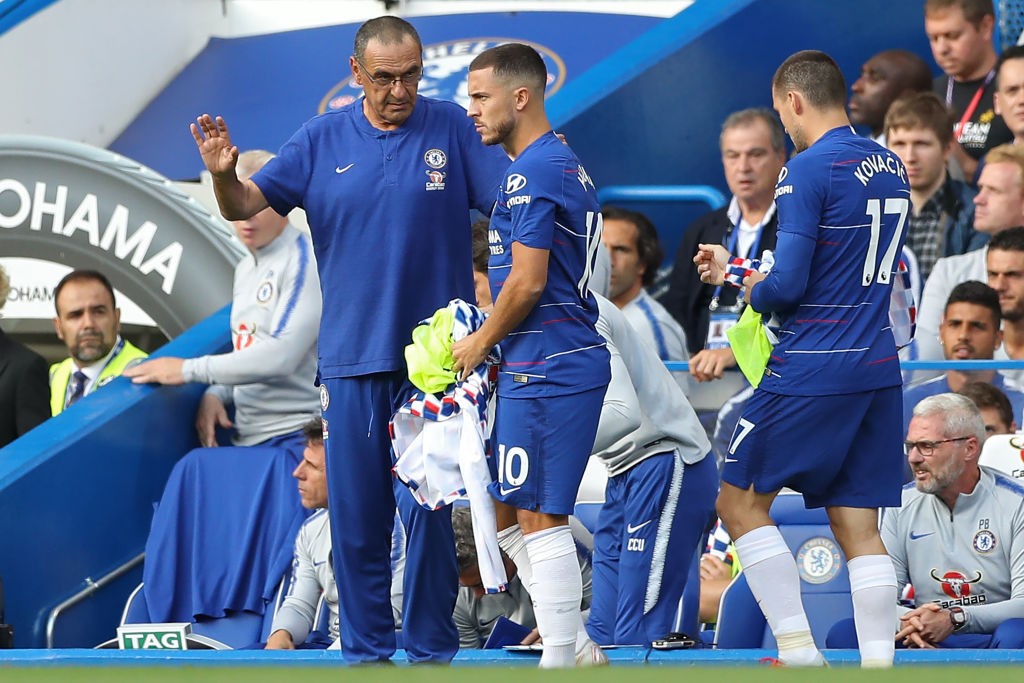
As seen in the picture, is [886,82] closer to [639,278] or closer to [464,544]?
[639,278]

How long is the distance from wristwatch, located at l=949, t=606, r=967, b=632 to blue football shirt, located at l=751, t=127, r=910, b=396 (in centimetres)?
95

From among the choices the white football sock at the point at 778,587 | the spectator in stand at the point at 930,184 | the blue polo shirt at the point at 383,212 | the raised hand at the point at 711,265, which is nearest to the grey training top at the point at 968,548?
the white football sock at the point at 778,587

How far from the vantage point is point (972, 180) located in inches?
309

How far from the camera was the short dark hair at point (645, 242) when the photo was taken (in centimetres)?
713

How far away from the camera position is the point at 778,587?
4766 mm

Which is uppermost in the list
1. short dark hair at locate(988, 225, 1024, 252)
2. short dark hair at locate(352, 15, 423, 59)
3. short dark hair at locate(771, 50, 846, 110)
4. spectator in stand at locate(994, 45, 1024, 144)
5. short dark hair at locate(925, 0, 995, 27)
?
short dark hair at locate(925, 0, 995, 27)

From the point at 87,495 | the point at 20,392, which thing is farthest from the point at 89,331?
the point at 87,495

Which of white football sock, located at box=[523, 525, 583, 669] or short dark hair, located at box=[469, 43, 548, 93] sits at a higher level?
short dark hair, located at box=[469, 43, 548, 93]

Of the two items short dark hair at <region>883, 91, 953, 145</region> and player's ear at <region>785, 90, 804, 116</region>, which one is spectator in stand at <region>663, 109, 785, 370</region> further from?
player's ear at <region>785, 90, 804, 116</region>

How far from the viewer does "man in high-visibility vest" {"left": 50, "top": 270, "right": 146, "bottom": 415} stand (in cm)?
720

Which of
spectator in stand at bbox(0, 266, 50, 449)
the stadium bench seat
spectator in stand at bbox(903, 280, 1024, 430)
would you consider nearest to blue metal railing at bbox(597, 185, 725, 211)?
spectator in stand at bbox(903, 280, 1024, 430)

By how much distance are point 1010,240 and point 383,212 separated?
9.96 feet

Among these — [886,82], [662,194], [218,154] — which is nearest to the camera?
[218,154]

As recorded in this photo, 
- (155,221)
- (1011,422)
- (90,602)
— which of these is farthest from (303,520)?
(1011,422)
